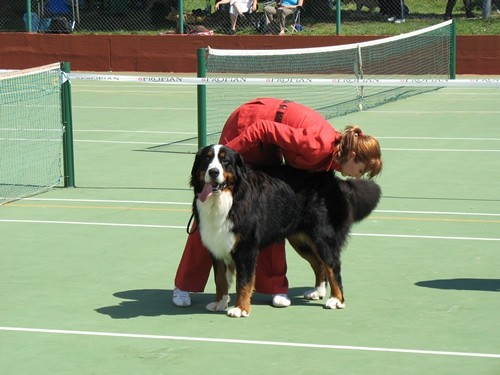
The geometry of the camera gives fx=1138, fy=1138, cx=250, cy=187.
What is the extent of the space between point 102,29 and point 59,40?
58.3 inches

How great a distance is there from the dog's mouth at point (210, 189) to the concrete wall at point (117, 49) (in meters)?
20.0

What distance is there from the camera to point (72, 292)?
26.2 feet

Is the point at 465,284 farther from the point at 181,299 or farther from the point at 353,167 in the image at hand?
the point at 181,299

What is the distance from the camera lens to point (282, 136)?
7055 mm

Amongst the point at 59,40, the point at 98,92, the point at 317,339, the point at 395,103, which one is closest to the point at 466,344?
the point at 317,339

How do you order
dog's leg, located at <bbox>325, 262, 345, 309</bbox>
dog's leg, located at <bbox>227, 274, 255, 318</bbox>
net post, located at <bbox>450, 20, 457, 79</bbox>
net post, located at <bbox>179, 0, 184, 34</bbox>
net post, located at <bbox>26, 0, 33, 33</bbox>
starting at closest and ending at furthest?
dog's leg, located at <bbox>227, 274, 255, 318</bbox>, dog's leg, located at <bbox>325, 262, 345, 309</bbox>, net post, located at <bbox>450, 20, 457, 79</bbox>, net post, located at <bbox>179, 0, 184, 34</bbox>, net post, located at <bbox>26, 0, 33, 33</bbox>

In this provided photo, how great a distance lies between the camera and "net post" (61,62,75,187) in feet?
40.5

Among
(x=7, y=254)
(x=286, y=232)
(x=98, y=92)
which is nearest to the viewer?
(x=286, y=232)

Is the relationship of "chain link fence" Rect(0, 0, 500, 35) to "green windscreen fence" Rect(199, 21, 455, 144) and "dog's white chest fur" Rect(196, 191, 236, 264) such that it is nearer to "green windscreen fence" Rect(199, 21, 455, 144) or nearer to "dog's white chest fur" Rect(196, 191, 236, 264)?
"green windscreen fence" Rect(199, 21, 455, 144)

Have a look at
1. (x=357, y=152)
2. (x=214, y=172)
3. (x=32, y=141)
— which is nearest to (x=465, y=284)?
(x=357, y=152)

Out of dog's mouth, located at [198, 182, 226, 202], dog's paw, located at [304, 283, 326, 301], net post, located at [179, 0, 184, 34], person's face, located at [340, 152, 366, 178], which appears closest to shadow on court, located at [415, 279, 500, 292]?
dog's paw, located at [304, 283, 326, 301]

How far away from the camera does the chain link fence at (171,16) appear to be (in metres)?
27.6

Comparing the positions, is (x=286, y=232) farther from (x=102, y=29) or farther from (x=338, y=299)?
(x=102, y=29)

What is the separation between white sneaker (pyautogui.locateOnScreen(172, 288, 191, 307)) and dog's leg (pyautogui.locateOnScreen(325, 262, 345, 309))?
927 millimetres
